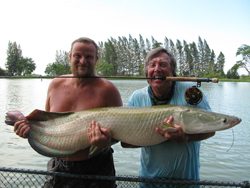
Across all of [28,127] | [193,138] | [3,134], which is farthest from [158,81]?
[3,134]

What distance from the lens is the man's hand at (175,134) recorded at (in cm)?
201

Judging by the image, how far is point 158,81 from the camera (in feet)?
7.55

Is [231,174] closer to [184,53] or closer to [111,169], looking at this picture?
[111,169]

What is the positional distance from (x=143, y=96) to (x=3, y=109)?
1225cm

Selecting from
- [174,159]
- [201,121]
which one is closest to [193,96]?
[201,121]

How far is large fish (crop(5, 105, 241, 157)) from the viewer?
2.15 metres

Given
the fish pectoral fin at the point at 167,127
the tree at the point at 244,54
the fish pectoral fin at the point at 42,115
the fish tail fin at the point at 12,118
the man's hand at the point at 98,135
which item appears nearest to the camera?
the fish pectoral fin at the point at 167,127

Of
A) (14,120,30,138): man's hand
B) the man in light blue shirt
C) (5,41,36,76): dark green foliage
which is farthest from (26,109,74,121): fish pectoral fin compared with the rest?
(5,41,36,76): dark green foliage

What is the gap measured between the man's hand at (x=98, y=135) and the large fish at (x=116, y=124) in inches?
3.2

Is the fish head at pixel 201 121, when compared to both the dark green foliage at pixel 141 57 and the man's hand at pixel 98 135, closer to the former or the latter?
the man's hand at pixel 98 135

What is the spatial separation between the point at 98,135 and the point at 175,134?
83cm

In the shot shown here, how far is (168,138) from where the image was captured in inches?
80.9

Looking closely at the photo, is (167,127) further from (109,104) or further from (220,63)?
(220,63)

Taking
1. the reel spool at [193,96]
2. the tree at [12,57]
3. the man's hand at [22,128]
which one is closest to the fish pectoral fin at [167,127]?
the reel spool at [193,96]
